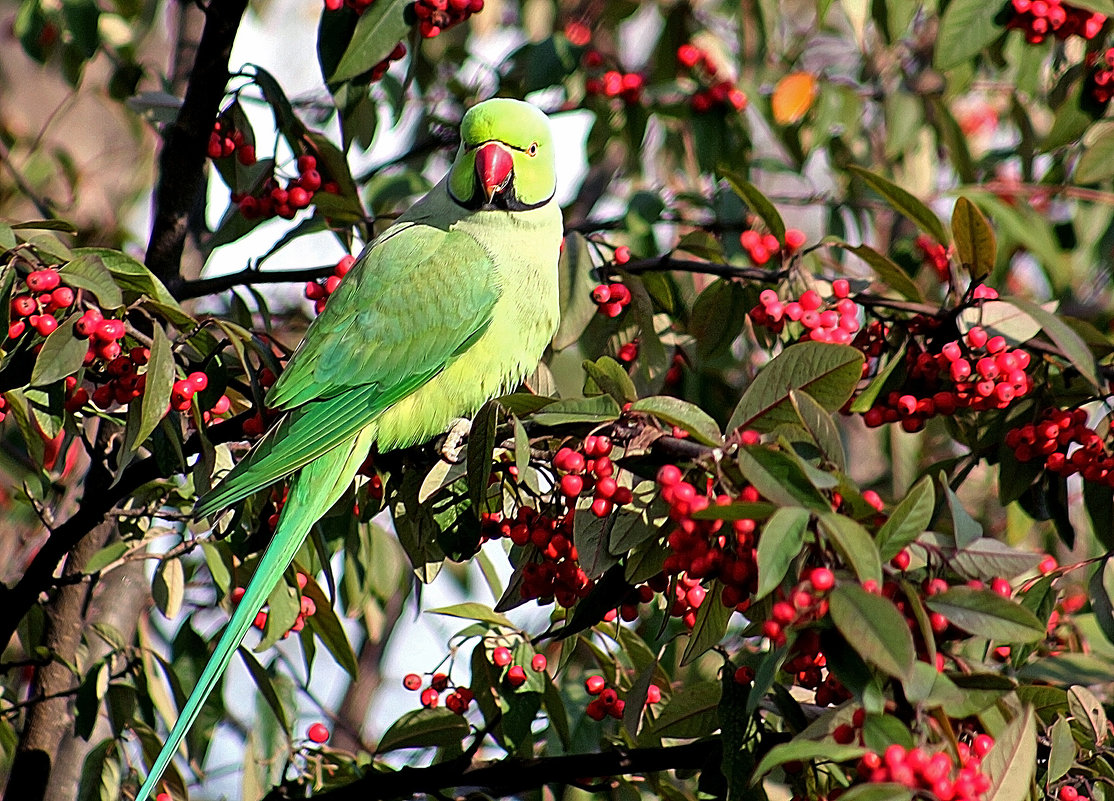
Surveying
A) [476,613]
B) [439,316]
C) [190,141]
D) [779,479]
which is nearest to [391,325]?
[439,316]

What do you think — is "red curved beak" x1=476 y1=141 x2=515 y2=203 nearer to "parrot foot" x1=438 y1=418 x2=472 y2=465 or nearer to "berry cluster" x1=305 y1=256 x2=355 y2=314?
"berry cluster" x1=305 y1=256 x2=355 y2=314

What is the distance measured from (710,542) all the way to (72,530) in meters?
1.11

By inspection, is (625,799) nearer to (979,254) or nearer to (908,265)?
(979,254)

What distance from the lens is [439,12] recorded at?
7.42 ft

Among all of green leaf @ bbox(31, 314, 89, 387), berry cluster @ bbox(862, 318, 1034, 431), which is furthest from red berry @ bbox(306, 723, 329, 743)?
berry cluster @ bbox(862, 318, 1034, 431)

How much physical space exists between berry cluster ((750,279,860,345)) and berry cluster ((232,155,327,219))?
3.22 feet

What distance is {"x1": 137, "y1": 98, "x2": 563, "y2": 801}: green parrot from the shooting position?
2.29 meters

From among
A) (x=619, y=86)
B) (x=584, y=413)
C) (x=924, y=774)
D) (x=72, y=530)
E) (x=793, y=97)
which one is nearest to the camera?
(x=924, y=774)

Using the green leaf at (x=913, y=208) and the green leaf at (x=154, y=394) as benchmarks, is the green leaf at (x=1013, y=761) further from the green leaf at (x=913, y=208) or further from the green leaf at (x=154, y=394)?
the green leaf at (x=154, y=394)

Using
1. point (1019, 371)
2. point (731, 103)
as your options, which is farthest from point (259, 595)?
point (731, 103)

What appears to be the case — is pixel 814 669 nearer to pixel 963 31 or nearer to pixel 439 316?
pixel 439 316

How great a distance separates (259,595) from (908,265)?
196cm

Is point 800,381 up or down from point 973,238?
down

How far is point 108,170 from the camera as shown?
4.99 meters
